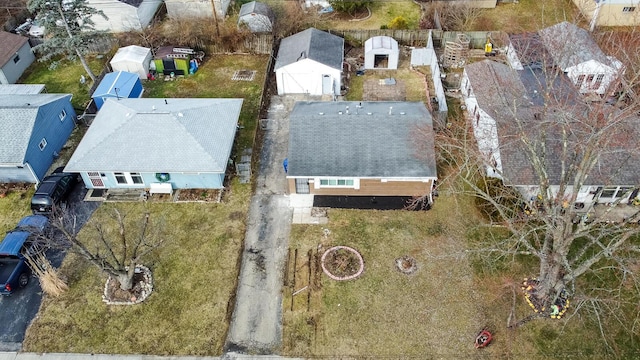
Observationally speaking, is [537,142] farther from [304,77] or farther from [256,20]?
[256,20]

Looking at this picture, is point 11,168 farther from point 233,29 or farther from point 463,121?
point 463,121

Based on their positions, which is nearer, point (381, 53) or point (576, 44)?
point (576, 44)

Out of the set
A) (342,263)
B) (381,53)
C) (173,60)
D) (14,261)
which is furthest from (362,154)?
(173,60)

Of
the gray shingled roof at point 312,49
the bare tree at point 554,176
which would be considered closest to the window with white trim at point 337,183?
the bare tree at point 554,176

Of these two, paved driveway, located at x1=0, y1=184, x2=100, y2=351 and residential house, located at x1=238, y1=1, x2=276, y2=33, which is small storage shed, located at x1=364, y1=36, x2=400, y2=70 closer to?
residential house, located at x1=238, y1=1, x2=276, y2=33

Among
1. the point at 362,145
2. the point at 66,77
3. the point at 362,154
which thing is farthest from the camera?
the point at 66,77

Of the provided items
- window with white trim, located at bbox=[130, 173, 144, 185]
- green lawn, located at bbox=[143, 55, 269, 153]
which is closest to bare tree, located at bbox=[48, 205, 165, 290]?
window with white trim, located at bbox=[130, 173, 144, 185]

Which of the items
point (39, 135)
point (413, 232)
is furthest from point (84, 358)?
point (413, 232)

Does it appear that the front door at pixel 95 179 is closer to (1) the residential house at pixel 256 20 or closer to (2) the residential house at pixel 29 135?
(2) the residential house at pixel 29 135
